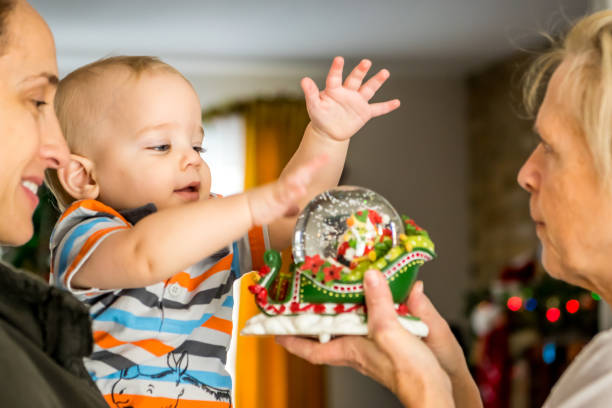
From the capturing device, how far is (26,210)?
934 millimetres

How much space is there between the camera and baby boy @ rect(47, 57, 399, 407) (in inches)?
46.9

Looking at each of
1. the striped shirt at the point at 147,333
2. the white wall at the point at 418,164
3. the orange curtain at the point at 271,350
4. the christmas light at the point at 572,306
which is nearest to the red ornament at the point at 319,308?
the striped shirt at the point at 147,333

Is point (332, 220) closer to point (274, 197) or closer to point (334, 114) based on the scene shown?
point (274, 197)

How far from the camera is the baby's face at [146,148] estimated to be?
1259 mm

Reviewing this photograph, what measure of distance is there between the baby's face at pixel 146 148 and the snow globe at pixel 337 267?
281mm

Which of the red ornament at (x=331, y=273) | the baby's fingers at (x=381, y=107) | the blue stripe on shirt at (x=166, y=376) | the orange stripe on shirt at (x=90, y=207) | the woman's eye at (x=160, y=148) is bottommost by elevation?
the blue stripe on shirt at (x=166, y=376)

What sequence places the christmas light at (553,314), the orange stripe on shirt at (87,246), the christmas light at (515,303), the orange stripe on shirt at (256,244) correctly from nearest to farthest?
the orange stripe on shirt at (87,246), the orange stripe on shirt at (256,244), the christmas light at (553,314), the christmas light at (515,303)

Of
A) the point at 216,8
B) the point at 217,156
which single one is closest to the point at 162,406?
the point at 216,8

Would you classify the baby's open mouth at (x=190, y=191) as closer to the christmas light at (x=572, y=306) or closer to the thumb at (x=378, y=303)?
the thumb at (x=378, y=303)

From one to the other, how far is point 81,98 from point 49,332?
59 cm

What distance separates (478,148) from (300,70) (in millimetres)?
1789

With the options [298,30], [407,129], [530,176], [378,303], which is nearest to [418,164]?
[407,129]

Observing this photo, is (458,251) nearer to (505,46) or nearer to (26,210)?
(505,46)

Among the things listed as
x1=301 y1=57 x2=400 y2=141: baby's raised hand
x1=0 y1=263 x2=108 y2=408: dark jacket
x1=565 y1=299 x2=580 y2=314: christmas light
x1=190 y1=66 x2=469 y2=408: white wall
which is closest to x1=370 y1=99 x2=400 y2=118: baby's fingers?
x1=301 y1=57 x2=400 y2=141: baby's raised hand
